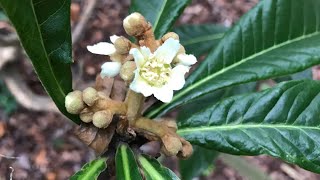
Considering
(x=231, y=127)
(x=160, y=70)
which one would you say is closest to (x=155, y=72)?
(x=160, y=70)

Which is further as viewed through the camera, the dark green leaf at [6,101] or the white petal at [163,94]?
the dark green leaf at [6,101]

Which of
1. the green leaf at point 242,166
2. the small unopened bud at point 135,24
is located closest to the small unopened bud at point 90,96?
the small unopened bud at point 135,24

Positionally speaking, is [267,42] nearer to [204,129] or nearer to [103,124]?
[204,129]

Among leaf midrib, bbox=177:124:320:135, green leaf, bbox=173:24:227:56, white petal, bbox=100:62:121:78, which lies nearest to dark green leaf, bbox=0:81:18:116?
green leaf, bbox=173:24:227:56

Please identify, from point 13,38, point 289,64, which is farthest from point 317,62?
point 13,38

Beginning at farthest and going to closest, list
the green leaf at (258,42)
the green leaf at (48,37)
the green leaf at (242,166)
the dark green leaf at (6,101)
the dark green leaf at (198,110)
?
the dark green leaf at (6,101)
the green leaf at (242,166)
the dark green leaf at (198,110)
the green leaf at (258,42)
the green leaf at (48,37)

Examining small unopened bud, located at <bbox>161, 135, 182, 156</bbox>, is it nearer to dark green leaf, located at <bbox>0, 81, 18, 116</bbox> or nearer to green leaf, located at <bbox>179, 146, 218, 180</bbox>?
green leaf, located at <bbox>179, 146, 218, 180</bbox>

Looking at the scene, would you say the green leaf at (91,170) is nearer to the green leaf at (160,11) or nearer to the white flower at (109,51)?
the white flower at (109,51)
